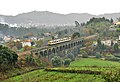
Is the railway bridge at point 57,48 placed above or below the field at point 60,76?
below

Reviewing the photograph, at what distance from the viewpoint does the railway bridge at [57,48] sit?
47088 mm

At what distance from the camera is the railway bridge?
47088 millimetres

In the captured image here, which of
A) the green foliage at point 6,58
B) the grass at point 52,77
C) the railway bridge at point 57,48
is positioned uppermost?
the green foliage at point 6,58

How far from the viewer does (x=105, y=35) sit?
74.2 meters

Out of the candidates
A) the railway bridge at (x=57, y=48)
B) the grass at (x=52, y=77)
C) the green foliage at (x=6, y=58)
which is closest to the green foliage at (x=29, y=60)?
the green foliage at (x=6, y=58)

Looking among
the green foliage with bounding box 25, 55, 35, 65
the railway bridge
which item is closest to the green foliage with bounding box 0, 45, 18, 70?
the green foliage with bounding box 25, 55, 35, 65

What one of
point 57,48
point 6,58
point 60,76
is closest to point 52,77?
point 60,76

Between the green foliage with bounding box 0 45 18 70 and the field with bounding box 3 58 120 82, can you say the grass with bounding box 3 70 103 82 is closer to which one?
the field with bounding box 3 58 120 82

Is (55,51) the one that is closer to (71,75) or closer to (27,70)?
(27,70)

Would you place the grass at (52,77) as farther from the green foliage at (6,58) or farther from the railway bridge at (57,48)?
the railway bridge at (57,48)

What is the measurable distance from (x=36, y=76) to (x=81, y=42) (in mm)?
39745

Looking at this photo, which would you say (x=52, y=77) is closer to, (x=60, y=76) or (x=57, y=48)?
(x=60, y=76)

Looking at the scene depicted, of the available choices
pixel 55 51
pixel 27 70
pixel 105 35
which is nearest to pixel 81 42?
pixel 105 35

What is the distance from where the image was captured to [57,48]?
55.8 metres
